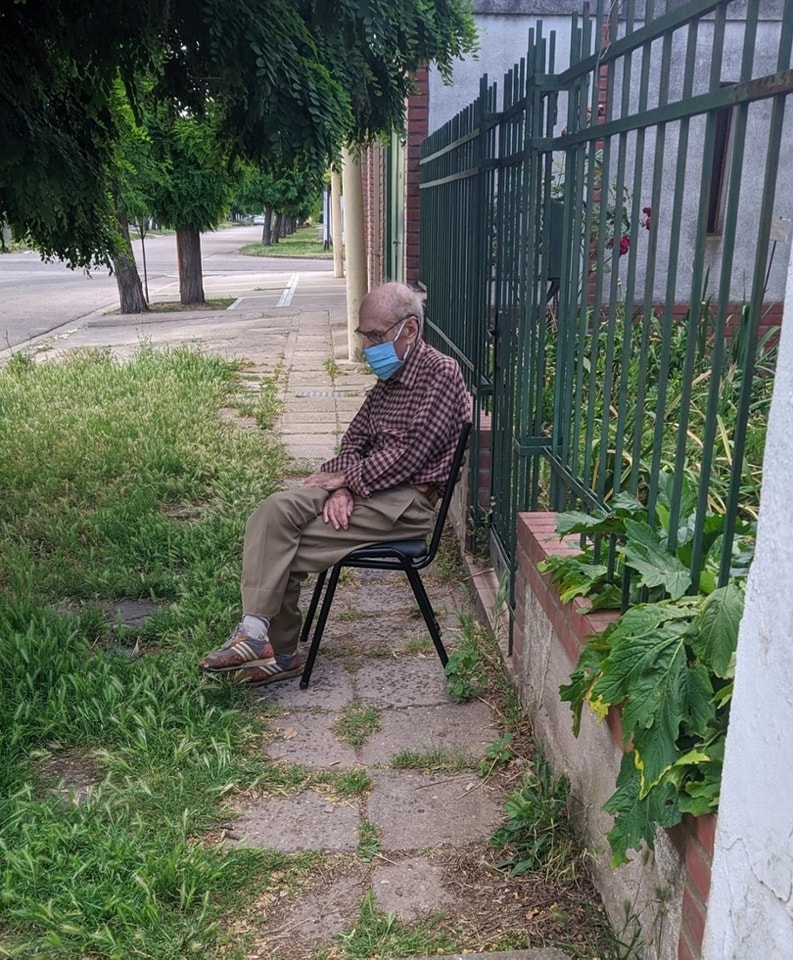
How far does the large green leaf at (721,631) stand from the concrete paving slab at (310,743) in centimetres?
164

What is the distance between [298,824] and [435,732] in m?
0.64

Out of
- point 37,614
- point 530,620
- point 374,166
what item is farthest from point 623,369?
point 374,166

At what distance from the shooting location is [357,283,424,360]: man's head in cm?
349

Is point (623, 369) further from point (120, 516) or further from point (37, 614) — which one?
point (120, 516)

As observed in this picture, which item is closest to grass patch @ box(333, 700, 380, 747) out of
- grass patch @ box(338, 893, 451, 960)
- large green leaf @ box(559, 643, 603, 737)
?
grass patch @ box(338, 893, 451, 960)

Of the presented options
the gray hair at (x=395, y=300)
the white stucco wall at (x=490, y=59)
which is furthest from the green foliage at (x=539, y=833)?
the white stucco wall at (x=490, y=59)

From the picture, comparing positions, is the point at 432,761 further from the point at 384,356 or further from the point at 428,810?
the point at 384,356

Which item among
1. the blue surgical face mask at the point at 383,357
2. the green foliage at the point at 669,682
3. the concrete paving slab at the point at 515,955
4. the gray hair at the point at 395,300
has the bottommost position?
the concrete paving slab at the point at 515,955

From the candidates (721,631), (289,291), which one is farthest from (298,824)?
(289,291)

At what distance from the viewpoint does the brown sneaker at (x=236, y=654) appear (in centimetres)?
333

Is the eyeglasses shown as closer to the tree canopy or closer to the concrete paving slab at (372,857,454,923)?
the tree canopy

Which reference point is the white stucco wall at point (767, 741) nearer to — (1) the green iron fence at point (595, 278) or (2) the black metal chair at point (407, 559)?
(1) the green iron fence at point (595, 278)

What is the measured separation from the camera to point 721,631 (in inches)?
66.2

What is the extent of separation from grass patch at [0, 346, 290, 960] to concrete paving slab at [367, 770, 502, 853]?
0.93 feet
